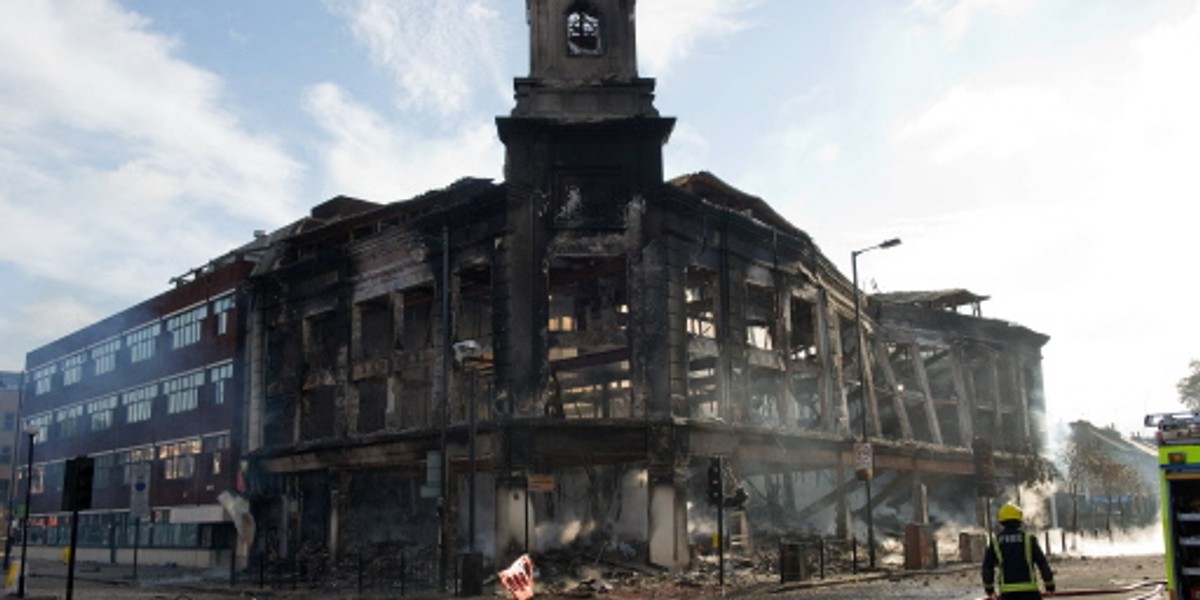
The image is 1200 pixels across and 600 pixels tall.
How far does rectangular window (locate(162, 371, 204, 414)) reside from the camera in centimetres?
5128

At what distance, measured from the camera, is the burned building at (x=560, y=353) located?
32188 millimetres

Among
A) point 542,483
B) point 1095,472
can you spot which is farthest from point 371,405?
point 1095,472

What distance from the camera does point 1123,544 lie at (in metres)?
50.8

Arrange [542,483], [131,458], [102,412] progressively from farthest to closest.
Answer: [102,412] → [131,458] → [542,483]

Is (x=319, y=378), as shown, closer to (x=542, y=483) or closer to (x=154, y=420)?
(x=542, y=483)

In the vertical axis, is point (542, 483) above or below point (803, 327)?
below

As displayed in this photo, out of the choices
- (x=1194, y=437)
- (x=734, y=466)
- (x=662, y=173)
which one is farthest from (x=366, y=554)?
Result: (x=1194, y=437)

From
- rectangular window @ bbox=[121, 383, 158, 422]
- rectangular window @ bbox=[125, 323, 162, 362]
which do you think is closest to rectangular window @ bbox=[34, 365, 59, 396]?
rectangular window @ bbox=[125, 323, 162, 362]

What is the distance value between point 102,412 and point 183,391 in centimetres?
1240

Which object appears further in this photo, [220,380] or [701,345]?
[220,380]

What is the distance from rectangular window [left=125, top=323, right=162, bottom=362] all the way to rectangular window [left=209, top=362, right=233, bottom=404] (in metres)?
8.55

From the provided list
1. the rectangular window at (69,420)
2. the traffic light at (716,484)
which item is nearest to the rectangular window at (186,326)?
the rectangular window at (69,420)

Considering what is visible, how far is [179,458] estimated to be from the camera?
5203 cm

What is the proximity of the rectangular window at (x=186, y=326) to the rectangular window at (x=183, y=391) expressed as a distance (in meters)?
1.81
